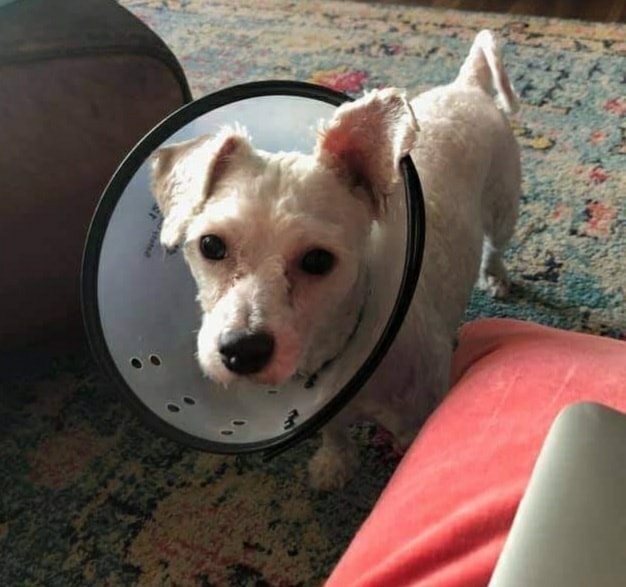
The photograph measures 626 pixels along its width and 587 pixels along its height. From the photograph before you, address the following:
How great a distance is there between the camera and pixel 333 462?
121cm

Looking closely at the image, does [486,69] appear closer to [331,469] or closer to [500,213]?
[500,213]

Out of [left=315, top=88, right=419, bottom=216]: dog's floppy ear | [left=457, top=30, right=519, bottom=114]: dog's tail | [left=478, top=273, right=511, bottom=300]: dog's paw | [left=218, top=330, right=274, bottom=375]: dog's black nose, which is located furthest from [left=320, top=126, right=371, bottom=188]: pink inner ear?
[left=478, top=273, right=511, bottom=300]: dog's paw

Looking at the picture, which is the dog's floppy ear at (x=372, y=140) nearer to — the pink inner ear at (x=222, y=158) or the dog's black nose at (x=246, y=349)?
the pink inner ear at (x=222, y=158)

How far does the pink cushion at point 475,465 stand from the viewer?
0.57 metres

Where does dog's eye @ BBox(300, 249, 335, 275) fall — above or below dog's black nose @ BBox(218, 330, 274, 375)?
above

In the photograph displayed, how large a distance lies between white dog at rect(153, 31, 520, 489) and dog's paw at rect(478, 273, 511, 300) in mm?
397

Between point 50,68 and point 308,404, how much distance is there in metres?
0.60

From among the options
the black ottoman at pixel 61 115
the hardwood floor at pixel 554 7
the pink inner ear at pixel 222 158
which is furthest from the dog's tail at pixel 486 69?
the hardwood floor at pixel 554 7

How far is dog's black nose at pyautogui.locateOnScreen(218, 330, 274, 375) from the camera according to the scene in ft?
2.73

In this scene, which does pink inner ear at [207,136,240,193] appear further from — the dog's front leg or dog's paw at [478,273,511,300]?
dog's paw at [478,273,511,300]

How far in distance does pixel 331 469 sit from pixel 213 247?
0.47 m

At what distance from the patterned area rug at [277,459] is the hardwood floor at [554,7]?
133mm

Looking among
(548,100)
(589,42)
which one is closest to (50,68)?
(548,100)

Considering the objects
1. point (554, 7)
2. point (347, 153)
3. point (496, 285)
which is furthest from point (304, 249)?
point (554, 7)
